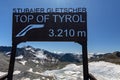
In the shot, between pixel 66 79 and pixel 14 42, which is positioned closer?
pixel 14 42

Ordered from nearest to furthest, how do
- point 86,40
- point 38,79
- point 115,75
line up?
point 86,40 → point 38,79 → point 115,75

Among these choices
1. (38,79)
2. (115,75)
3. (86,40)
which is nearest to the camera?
(86,40)

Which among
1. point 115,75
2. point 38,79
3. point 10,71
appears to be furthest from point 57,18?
point 115,75

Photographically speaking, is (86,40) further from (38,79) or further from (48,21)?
(38,79)

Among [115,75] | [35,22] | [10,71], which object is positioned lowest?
→ [115,75]
